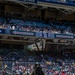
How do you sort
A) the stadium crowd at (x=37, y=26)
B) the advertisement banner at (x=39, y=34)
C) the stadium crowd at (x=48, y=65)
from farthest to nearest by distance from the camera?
the stadium crowd at (x=37, y=26) < the advertisement banner at (x=39, y=34) < the stadium crowd at (x=48, y=65)

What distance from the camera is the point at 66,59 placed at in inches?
981

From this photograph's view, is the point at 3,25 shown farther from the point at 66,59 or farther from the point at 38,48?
the point at 66,59

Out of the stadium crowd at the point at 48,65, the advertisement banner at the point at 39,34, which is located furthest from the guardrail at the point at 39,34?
the stadium crowd at the point at 48,65

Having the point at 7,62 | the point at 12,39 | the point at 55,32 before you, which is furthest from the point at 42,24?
the point at 7,62

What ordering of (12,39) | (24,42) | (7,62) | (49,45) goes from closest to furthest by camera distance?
(7,62) → (12,39) → (24,42) → (49,45)

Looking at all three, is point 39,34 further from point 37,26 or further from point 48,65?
point 48,65

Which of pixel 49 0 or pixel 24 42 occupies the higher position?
pixel 49 0

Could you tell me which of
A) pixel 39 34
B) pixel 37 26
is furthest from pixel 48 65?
pixel 37 26

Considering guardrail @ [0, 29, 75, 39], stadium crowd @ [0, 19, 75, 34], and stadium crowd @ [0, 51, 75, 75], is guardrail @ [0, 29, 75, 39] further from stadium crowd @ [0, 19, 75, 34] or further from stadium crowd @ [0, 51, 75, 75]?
stadium crowd @ [0, 51, 75, 75]

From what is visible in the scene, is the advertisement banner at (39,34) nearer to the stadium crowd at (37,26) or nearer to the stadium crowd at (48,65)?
the stadium crowd at (37,26)

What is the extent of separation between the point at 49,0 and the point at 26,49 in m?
5.01

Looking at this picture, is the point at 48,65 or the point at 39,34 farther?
the point at 48,65

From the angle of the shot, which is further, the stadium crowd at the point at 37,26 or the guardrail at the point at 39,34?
the stadium crowd at the point at 37,26

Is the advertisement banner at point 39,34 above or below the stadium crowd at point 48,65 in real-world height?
above
